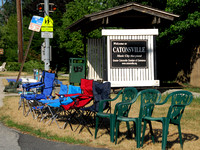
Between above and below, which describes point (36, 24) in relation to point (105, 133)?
above

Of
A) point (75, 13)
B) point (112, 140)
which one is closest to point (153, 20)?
point (112, 140)

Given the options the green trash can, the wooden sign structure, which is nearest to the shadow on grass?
the wooden sign structure

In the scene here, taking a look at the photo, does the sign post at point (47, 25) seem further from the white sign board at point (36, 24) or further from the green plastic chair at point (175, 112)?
the green plastic chair at point (175, 112)

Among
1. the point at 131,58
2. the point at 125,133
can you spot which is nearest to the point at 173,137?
the point at 125,133

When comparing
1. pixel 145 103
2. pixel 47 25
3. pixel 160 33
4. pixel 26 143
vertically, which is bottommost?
pixel 26 143

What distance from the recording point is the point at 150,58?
14.6 meters

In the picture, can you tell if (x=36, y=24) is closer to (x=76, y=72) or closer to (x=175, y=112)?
(x=76, y=72)

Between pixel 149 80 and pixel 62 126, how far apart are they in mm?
6753

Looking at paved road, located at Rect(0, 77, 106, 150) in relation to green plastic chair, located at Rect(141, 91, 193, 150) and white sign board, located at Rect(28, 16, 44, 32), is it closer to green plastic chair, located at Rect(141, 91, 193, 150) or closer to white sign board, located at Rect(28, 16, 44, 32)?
green plastic chair, located at Rect(141, 91, 193, 150)

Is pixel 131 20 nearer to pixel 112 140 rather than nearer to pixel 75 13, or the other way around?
pixel 112 140

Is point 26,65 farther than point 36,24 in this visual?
Yes

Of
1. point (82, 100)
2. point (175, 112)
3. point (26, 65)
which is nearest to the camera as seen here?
point (175, 112)

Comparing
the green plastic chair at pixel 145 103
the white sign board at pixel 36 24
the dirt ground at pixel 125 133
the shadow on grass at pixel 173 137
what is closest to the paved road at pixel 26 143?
the dirt ground at pixel 125 133

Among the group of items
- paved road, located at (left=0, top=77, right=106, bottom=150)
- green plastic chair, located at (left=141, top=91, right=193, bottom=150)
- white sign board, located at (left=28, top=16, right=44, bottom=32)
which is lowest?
paved road, located at (left=0, top=77, right=106, bottom=150)
